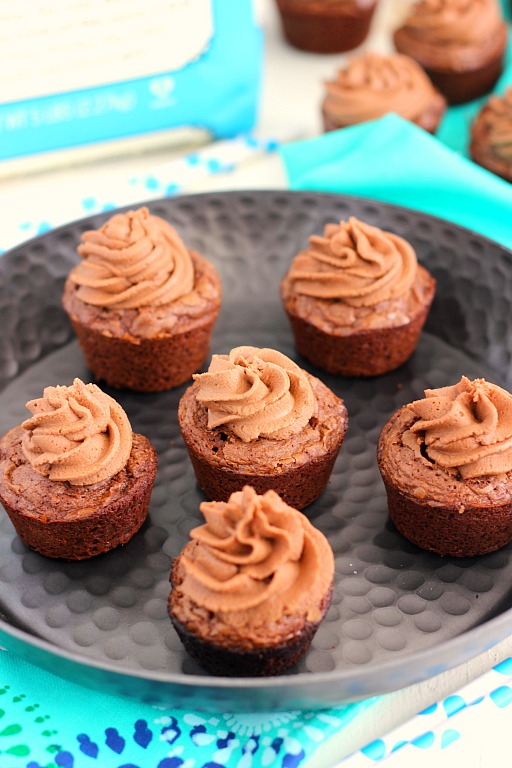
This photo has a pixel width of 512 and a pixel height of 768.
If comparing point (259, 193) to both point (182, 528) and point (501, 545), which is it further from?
point (501, 545)

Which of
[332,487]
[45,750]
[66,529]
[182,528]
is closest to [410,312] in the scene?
[332,487]

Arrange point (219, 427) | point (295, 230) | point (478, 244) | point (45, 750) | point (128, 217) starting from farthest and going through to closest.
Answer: point (295, 230) → point (478, 244) → point (128, 217) → point (219, 427) → point (45, 750)

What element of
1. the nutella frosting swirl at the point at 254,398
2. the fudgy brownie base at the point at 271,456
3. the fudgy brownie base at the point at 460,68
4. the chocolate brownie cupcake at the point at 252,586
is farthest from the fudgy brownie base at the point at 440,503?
the fudgy brownie base at the point at 460,68

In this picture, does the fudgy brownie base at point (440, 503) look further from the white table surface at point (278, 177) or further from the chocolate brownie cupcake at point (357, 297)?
the chocolate brownie cupcake at point (357, 297)

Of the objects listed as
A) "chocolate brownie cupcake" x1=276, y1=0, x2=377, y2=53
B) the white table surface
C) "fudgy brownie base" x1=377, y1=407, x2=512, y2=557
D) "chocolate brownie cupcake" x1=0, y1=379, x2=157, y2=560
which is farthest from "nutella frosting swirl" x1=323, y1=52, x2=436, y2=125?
"chocolate brownie cupcake" x1=0, y1=379, x2=157, y2=560

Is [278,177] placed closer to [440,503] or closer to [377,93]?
[377,93]

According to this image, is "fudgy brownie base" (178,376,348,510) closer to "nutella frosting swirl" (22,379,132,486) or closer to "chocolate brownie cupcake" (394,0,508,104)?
"nutella frosting swirl" (22,379,132,486)
